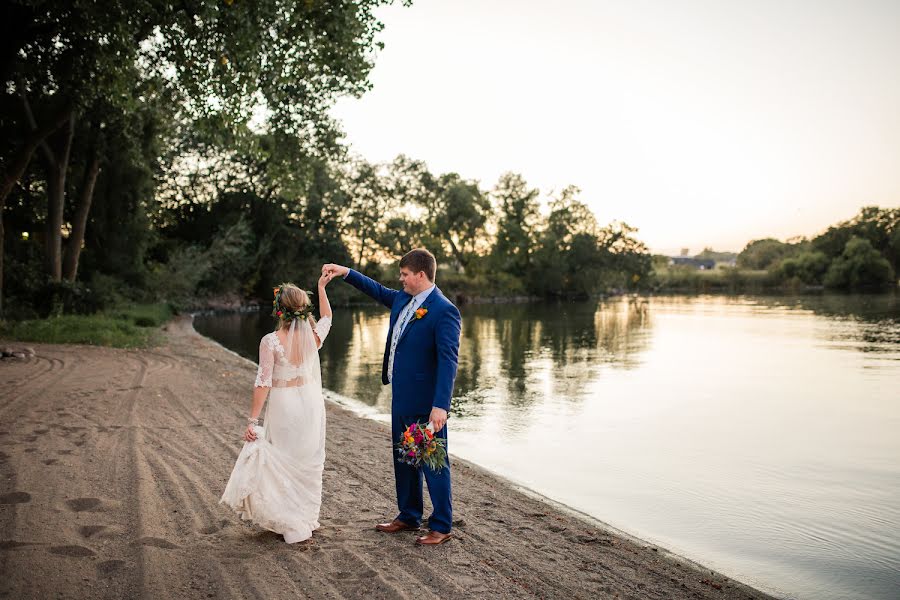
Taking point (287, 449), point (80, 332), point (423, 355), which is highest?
point (423, 355)

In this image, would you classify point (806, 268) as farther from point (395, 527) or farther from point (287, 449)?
point (287, 449)

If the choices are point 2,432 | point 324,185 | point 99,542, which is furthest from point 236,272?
point 99,542

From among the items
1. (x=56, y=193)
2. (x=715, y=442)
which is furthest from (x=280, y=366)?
(x=56, y=193)

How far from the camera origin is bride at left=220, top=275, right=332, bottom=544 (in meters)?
5.15

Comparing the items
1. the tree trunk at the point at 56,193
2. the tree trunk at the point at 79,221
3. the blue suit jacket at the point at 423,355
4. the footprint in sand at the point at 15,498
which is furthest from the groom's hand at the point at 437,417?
the tree trunk at the point at 79,221

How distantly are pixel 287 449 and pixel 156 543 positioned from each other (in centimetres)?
114

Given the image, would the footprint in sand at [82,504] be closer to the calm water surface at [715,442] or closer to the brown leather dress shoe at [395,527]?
the brown leather dress shoe at [395,527]

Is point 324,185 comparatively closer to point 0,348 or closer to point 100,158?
point 100,158

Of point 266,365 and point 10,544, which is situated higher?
point 266,365

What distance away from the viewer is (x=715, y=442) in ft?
38.2

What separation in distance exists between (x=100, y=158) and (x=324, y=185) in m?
32.5

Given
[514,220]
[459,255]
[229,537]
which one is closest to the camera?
[229,537]

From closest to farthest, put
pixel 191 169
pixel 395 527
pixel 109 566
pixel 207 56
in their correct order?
pixel 109 566, pixel 395 527, pixel 207 56, pixel 191 169

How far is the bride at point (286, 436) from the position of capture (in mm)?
5152
